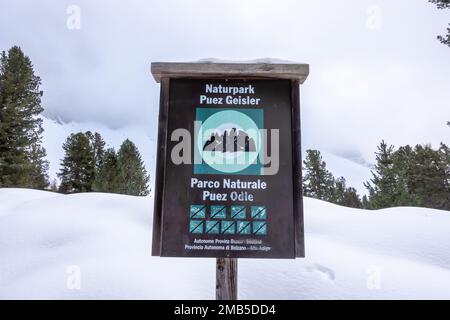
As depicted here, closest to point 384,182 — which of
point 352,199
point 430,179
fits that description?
point 430,179

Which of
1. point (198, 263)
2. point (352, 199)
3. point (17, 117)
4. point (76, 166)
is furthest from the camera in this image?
point (352, 199)

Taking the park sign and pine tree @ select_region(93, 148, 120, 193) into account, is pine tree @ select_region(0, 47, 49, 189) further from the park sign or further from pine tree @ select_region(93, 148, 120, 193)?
the park sign

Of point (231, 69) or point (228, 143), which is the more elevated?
point (231, 69)

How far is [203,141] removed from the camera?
262cm

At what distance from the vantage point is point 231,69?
9.00 feet

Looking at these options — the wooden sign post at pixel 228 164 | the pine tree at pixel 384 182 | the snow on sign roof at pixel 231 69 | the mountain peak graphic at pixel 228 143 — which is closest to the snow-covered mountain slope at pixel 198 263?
the wooden sign post at pixel 228 164

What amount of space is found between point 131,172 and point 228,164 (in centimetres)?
2563

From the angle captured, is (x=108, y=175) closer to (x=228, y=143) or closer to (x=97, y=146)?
(x=97, y=146)

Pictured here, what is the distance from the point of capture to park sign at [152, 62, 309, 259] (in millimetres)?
2502

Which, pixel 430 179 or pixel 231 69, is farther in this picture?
pixel 430 179
